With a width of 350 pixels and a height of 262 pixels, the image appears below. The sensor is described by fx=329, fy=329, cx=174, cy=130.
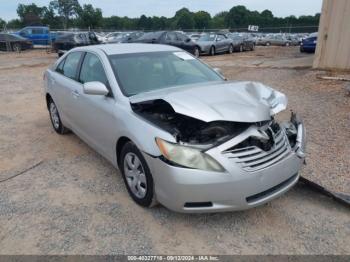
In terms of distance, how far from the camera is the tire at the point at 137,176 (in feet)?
10.0

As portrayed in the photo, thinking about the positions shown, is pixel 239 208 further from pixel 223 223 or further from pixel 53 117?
pixel 53 117

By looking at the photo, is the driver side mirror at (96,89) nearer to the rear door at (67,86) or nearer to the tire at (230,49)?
the rear door at (67,86)

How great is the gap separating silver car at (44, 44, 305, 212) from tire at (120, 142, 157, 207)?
0.01 meters

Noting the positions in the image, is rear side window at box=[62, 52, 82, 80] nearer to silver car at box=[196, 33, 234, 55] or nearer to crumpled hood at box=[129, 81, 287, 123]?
crumpled hood at box=[129, 81, 287, 123]

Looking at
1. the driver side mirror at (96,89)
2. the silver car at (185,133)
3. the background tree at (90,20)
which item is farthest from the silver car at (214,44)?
the background tree at (90,20)

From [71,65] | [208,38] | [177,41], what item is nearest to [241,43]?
[208,38]

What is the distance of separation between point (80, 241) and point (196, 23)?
8271 cm

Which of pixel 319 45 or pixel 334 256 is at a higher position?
pixel 319 45

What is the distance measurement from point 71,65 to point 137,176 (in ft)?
8.21

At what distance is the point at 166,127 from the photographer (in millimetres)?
3002

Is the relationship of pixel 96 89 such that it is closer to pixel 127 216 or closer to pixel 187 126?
pixel 187 126

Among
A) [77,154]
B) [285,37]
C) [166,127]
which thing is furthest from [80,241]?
[285,37]

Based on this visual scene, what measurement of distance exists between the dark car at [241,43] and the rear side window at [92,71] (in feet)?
61.6

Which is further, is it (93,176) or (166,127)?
(93,176)
